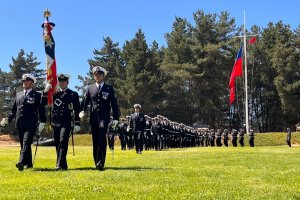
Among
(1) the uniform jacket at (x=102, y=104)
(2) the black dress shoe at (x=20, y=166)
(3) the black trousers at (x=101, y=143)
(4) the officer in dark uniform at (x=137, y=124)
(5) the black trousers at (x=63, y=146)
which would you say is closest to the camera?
(2) the black dress shoe at (x=20, y=166)

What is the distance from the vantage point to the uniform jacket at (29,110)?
1060cm

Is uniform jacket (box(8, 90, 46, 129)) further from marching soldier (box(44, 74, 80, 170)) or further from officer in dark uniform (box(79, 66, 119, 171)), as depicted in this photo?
officer in dark uniform (box(79, 66, 119, 171))

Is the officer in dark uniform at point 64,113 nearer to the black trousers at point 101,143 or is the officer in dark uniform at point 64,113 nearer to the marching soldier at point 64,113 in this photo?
the marching soldier at point 64,113

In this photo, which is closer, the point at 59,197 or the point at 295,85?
the point at 59,197

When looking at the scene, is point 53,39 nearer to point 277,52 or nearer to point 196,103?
point 277,52

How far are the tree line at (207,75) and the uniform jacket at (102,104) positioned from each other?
5725 cm

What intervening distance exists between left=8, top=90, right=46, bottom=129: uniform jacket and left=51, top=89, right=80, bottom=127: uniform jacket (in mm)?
300

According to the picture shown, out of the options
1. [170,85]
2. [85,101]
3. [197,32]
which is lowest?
[85,101]

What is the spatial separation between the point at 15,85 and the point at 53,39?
72.1m

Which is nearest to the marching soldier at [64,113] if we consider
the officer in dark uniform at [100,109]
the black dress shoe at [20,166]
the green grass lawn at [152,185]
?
the officer in dark uniform at [100,109]

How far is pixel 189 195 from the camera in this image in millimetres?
6348

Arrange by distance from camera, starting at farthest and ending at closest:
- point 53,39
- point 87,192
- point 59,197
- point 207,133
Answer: point 207,133
point 53,39
point 87,192
point 59,197

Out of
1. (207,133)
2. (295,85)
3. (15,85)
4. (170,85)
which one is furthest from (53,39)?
(15,85)

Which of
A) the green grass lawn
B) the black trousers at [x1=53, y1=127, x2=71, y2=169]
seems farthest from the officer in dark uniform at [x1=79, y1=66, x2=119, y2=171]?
the green grass lawn
